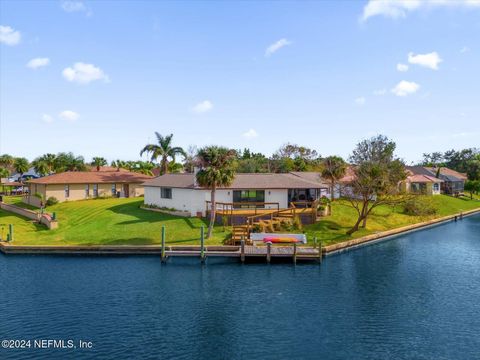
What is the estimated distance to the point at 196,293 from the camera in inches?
1217

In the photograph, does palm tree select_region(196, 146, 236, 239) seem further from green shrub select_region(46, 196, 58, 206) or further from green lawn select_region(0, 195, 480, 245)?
green shrub select_region(46, 196, 58, 206)

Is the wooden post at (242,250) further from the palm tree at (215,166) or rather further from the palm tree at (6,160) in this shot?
the palm tree at (6,160)

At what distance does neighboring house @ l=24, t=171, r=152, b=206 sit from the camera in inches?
2544

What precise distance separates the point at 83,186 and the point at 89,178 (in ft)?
6.69

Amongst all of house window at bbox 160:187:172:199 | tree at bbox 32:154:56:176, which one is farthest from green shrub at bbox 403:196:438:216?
tree at bbox 32:154:56:176

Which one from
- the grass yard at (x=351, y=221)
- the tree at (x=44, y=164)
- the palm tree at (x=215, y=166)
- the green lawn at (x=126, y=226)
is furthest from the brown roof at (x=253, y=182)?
the tree at (x=44, y=164)

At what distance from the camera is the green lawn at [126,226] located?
44.8 metres

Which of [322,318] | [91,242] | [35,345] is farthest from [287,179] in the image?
[35,345]

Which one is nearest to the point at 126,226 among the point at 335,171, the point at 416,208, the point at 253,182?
the point at 253,182

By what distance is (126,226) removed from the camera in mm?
48906

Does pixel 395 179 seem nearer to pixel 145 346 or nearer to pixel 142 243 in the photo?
pixel 142 243

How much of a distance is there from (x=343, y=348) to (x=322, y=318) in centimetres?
419

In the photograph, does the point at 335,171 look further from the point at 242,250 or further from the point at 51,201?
the point at 51,201

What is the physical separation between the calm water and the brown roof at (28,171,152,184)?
88.3 ft
